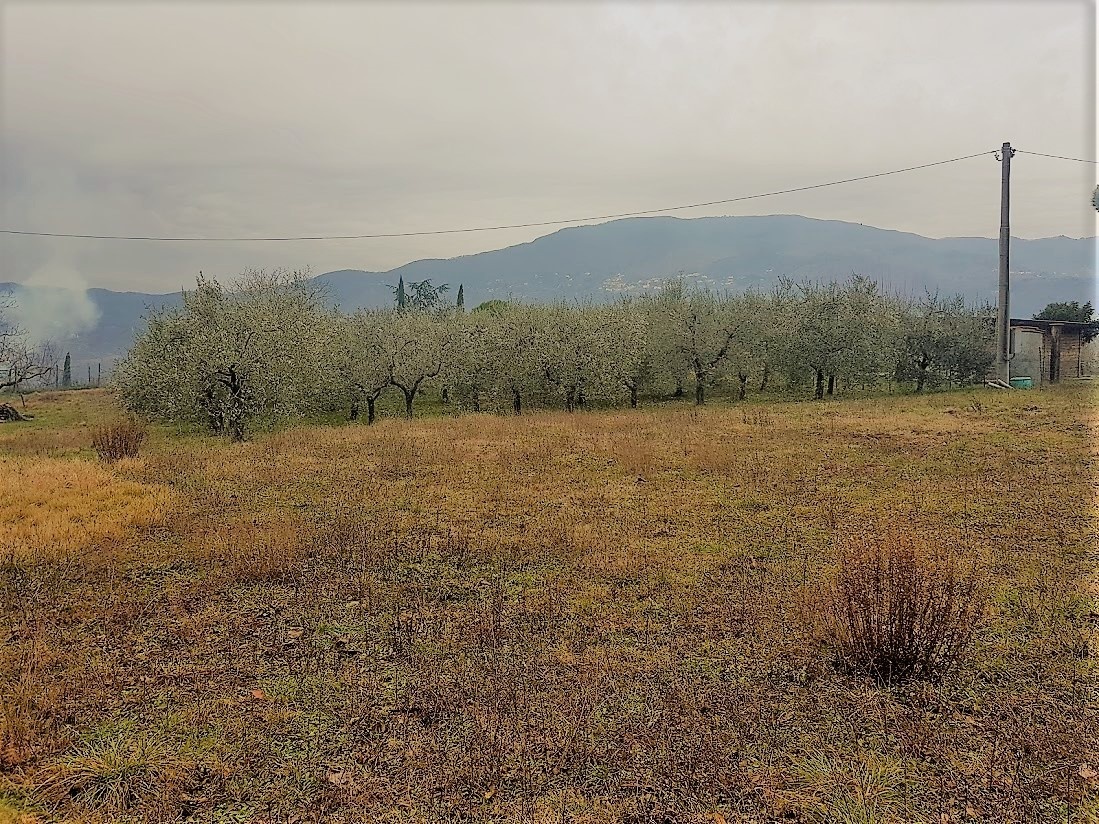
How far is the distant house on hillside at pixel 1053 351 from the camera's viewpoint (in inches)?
1369

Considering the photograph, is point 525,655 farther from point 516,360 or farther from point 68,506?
point 516,360

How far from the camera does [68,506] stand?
36.2 ft

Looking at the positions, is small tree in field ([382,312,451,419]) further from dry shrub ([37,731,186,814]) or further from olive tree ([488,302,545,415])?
dry shrub ([37,731,186,814])

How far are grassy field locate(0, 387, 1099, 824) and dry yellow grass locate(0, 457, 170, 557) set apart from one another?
87mm

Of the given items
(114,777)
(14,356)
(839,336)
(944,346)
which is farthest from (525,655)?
(944,346)

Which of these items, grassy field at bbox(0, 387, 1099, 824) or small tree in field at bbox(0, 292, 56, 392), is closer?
grassy field at bbox(0, 387, 1099, 824)

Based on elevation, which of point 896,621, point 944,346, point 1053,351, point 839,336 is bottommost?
point 896,621

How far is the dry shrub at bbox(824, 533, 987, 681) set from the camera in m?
5.33

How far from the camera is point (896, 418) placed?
21500 millimetres

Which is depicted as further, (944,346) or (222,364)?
(944,346)

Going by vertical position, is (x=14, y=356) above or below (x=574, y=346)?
below

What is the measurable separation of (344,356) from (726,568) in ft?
84.9

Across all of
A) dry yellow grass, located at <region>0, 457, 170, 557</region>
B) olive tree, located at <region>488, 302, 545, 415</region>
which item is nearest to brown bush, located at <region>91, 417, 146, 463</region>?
dry yellow grass, located at <region>0, 457, 170, 557</region>

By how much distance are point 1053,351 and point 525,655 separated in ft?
132
